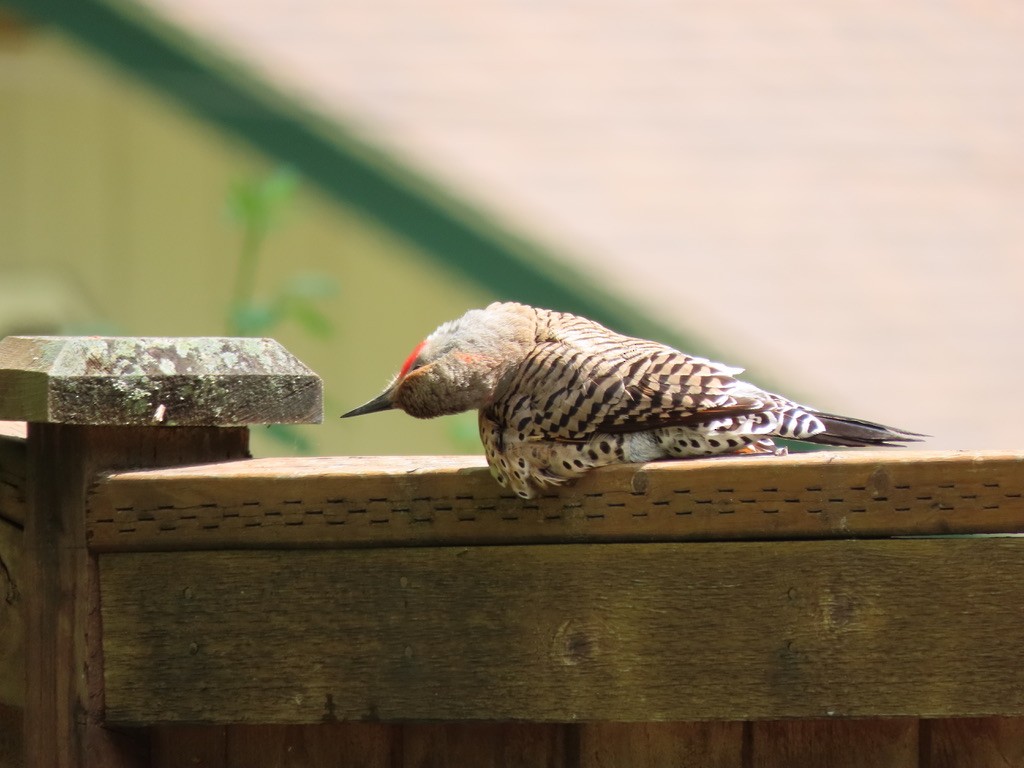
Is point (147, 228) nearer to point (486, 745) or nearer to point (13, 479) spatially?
point (13, 479)

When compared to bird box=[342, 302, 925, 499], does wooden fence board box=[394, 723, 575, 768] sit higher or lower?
lower

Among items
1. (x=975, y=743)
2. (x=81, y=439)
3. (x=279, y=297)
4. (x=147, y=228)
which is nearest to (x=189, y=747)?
(x=81, y=439)

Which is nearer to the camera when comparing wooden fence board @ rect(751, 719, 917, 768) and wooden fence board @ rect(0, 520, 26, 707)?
wooden fence board @ rect(751, 719, 917, 768)

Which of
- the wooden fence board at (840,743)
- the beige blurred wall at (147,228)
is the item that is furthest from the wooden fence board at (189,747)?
the beige blurred wall at (147,228)

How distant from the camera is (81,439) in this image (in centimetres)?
175

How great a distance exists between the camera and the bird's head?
2.04m

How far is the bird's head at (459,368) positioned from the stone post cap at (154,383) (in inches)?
8.3

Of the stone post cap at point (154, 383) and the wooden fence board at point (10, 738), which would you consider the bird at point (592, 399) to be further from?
the wooden fence board at point (10, 738)

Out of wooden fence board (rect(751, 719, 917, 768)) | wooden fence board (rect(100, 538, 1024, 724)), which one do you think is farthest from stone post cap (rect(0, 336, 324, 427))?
wooden fence board (rect(751, 719, 917, 768))

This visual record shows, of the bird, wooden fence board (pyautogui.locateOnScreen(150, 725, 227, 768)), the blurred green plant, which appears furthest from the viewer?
the blurred green plant

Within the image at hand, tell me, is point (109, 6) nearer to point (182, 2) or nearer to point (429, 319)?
point (182, 2)

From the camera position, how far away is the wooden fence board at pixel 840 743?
1.63 m

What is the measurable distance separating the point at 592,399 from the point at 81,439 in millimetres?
694

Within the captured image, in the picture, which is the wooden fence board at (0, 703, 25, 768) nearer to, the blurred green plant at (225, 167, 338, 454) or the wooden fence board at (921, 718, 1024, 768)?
the wooden fence board at (921, 718, 1024, 768)
